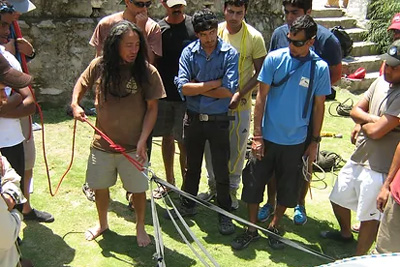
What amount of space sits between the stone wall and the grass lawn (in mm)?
1672

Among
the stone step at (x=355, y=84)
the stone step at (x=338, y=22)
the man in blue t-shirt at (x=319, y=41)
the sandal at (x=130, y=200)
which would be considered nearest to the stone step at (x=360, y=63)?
the stone step at (x=355, y=84)

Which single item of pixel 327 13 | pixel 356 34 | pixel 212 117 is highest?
pixel 327 13

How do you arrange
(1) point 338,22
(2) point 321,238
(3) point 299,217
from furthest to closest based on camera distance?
1. (1) point 338,22
2. (3) point 299,217
3. (2) point 321,238

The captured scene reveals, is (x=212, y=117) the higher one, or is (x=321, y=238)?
(x=212, y=117)

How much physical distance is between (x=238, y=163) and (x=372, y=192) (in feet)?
4.62

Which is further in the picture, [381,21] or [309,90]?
[381,21]

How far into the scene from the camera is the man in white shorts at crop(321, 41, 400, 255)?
3.30 metres

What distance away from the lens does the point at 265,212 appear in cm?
454

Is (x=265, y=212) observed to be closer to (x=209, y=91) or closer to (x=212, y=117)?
(x=212, y=117)

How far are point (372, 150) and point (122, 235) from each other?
7.42 ft

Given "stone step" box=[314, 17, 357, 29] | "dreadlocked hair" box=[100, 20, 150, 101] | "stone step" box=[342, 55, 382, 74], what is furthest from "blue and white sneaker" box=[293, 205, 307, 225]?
"stone step" box=[314, 17, 357, 29]

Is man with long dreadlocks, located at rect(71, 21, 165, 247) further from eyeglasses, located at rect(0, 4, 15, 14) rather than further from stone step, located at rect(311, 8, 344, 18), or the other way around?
stone step, located at rect(311, 8, 344, 18)

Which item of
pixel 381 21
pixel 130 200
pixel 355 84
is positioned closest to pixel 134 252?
pixel 130 200

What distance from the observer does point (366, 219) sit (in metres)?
3.64
